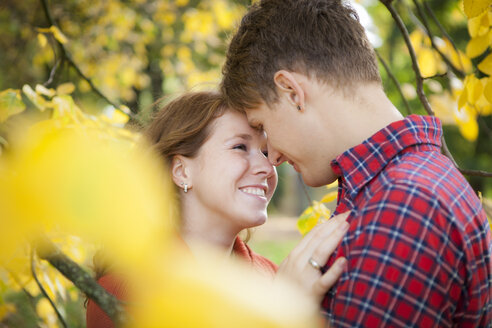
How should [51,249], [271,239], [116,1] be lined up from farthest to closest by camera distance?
[271,239], [116,1], [51,249]

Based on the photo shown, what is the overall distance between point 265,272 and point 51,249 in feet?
5.88

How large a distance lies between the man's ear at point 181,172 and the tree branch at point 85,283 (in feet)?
5.17

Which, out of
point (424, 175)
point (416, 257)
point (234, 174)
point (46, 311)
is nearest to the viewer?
point (416, 257)

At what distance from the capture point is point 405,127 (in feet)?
4.80

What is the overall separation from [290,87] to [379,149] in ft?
1.22

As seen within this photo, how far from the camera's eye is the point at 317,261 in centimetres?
141

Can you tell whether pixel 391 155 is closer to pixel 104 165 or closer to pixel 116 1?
pixel 104 165

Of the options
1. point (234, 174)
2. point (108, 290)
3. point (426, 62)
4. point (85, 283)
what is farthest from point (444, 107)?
point (85, 283)

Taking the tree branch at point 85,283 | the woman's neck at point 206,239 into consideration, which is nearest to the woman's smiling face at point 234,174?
the woman's neck at point 206,239

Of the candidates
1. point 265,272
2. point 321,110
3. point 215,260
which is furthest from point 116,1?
point 215,260

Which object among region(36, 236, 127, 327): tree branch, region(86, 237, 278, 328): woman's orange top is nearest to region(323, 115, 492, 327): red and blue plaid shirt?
region(36, 236, 127, 327): tree branch

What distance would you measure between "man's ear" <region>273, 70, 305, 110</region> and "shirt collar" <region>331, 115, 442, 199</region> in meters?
0.24

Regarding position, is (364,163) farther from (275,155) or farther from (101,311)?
(101,311)

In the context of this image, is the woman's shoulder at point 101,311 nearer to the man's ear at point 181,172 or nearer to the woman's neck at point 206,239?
the woman's neck at point 206,239
